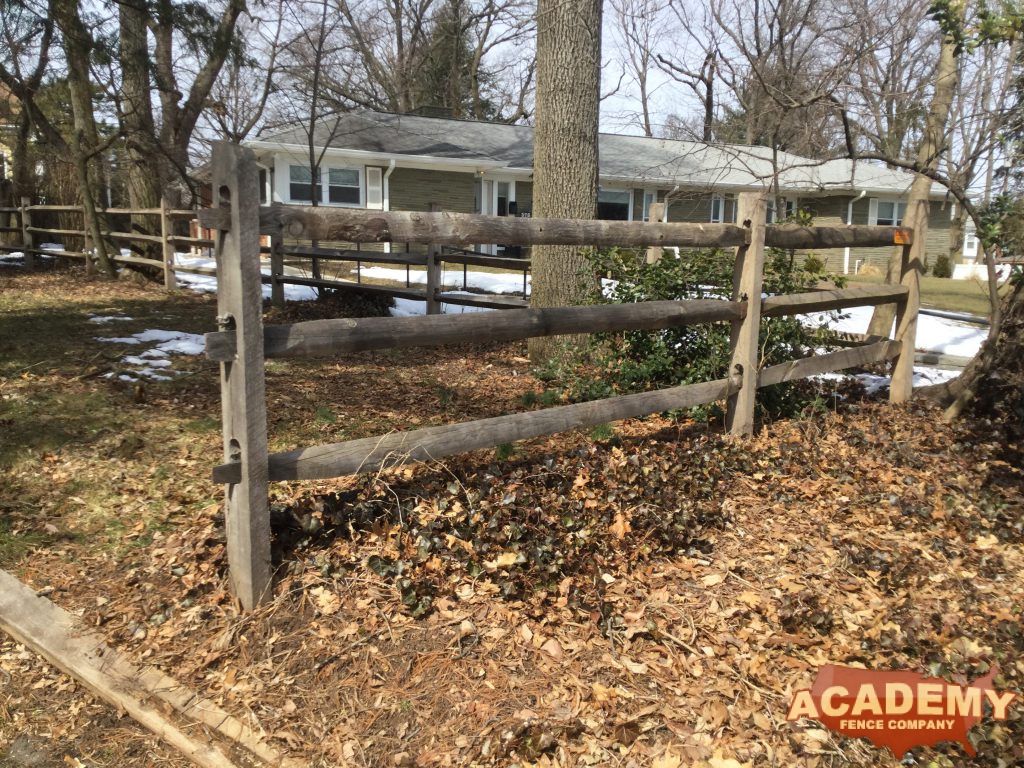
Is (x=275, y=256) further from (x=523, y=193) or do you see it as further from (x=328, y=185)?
(x=523, y=193)

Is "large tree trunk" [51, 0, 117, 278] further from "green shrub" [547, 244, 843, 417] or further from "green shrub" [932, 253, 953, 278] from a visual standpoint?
"green shrub" [932, 253, 953, 278]

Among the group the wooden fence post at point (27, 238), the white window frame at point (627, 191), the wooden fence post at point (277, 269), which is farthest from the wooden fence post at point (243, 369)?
the white window frame at point (627, 191)

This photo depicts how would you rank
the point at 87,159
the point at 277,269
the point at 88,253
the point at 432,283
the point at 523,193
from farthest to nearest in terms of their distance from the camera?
the point at 523,193
the point at 88,253
the point at 87,159
the point at 277,269
the point at 432,283

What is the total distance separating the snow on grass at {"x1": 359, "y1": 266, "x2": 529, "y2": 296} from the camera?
16328 mm

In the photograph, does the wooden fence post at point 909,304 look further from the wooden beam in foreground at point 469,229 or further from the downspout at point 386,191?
the downspout at point 386,191

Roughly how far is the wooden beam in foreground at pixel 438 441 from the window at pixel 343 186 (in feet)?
64.4

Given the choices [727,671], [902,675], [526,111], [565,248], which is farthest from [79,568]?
[526,111]

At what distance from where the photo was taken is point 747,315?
525 centimetres

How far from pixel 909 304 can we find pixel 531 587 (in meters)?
4.66

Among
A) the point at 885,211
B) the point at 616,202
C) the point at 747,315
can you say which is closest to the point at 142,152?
the point at 747,315

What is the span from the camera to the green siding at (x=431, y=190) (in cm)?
2366

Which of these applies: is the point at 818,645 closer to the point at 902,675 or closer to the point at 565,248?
the point at 902,675

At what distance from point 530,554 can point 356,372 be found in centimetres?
406

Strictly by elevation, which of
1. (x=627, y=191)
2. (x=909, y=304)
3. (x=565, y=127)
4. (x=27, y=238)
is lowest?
(x=909, y=304)
